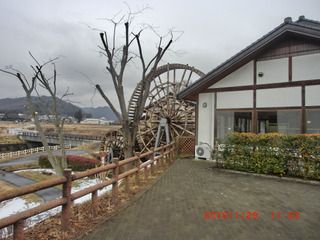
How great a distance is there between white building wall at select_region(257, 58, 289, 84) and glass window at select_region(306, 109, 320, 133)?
4.43 ft

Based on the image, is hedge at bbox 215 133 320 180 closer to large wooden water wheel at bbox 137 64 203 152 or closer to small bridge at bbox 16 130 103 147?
large wooden water wheel at bbox 137 64 203 152

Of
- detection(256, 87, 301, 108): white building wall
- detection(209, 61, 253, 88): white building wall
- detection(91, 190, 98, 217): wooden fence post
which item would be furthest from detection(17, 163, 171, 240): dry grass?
detection(209, 61, 253, 88): white building wall

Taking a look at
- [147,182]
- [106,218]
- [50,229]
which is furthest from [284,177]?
[50,229]

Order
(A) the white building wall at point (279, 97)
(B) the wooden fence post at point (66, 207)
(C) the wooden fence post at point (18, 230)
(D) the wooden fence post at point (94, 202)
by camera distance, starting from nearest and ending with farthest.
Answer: (C) the wooden fence post at point (18, 230) < (B) the wooden fence post at point (66, 207) < (D) the wooden fence post at point (94, 202) < (A) the white building wall at point (279, 97)

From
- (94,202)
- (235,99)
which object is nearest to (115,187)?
(94,202)

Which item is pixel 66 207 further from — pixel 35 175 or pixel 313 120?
pixel 35 175

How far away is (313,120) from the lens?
7062 millimetres

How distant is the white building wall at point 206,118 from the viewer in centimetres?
920

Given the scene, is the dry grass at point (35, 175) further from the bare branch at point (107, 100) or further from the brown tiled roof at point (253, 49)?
the brown tiled roof at point (253, 49)

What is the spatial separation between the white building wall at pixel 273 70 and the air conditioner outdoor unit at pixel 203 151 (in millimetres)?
3350

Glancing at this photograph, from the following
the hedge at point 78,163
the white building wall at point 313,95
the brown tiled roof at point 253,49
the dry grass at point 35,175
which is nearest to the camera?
the brown tiled roof at point 253,49

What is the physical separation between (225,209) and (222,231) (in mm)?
869

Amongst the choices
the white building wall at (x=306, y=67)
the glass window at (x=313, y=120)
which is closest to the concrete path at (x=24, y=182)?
the glass window at (x=313, y=120)

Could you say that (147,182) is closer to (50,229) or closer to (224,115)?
(50,229)
